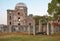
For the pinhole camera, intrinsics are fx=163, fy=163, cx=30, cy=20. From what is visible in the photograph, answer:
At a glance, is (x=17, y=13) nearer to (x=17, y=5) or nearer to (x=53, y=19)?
(x=17, y=5)

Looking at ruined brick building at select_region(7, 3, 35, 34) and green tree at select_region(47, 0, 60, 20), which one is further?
ruined brick building at select_region(7, 3, 35, 34)

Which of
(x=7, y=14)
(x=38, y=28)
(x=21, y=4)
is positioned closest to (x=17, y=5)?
(x=21, y=4)

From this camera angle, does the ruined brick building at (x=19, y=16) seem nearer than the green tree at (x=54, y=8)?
No

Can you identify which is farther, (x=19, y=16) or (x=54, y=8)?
(x=19, y=16)

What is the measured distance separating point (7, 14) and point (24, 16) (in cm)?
652

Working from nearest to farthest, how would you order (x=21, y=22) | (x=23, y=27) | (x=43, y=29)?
(x=43, y=29), (x=23, y=27), (x=21, y=22)

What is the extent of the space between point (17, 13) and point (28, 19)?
4426 millimetres

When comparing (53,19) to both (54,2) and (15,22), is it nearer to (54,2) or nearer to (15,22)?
(54,2)

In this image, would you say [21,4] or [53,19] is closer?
[53,19]

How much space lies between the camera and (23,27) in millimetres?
43281

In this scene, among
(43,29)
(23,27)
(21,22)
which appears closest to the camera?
(43,29)

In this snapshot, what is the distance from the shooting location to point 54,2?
86.2ft

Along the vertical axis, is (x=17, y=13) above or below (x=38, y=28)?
above

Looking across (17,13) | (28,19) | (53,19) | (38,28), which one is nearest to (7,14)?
(17,13)
